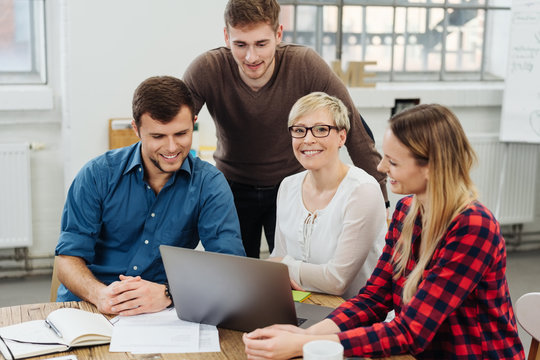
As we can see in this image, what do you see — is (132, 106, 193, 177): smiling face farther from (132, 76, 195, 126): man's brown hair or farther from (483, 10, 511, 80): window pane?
(483, 10, 511, 80): window pane

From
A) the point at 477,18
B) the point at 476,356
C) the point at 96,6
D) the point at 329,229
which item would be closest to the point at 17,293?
the point at 96,6

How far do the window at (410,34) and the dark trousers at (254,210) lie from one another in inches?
76.7

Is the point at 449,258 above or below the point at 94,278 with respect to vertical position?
above

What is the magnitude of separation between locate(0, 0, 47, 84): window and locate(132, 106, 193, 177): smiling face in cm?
220

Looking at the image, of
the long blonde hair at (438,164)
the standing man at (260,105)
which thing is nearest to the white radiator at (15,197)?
the standing man at (260,105)

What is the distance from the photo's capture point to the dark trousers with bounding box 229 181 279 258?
264cm

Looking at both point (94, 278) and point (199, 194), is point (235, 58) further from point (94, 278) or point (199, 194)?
point (94, 278)

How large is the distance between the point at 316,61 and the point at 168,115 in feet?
2.56

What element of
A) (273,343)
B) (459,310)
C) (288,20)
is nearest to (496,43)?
(288,20)

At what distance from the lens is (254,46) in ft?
7.54

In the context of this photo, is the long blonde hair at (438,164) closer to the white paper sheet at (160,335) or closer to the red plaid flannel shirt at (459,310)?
the red plaid flannel shirt at (459,310)

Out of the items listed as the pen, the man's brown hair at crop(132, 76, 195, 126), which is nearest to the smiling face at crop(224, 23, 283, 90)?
the man's brown hair at crop(132, 76, 195, 126)

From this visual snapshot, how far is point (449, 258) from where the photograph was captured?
146cm

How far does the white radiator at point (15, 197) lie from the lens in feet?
12.2
